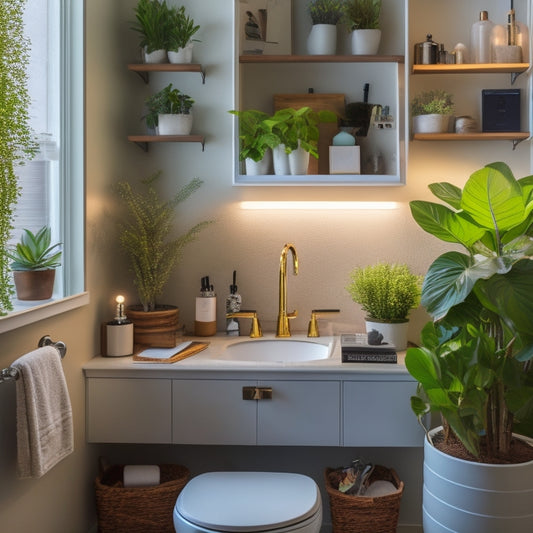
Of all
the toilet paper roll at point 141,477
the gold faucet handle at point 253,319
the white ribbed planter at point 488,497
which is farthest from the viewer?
the gold faucet handle at point 253,319

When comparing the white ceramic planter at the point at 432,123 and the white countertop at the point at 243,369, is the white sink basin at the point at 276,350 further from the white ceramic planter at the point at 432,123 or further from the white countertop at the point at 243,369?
the white ceramic planter at the point at 432,123

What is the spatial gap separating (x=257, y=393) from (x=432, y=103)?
1.34 m

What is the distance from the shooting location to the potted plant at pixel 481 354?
72.5 inches

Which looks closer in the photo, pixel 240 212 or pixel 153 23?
pixel 153 23

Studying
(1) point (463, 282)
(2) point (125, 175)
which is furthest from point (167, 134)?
(1) point (463, 282)

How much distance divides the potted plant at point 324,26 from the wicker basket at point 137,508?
1.77 m

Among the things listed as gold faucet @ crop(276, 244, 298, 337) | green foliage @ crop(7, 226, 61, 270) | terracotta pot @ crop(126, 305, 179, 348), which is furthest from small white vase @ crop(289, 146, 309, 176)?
green foliage @ crop(7, 226, 61, 270)

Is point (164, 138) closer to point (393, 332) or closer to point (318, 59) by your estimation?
point (318, 59)

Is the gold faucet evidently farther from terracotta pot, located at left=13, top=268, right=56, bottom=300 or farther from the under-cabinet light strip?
terracotta pot, located at left=13, top=268, right=56, bottom=300

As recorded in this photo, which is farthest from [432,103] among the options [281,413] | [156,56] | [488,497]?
[488,497]

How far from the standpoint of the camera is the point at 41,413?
1.83 m

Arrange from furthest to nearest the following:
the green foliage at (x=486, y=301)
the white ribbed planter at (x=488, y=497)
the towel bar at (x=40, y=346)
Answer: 1. the white ribbed planter at (x=488, y=497)
2. the green foliage at (x=486, y=301)
3. the towel bar at (x=40, y=346)

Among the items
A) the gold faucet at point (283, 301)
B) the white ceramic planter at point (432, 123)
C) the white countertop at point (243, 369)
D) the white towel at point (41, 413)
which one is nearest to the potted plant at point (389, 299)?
the white countertop at point (243, 369)

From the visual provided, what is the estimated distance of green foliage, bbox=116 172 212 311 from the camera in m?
2.66
